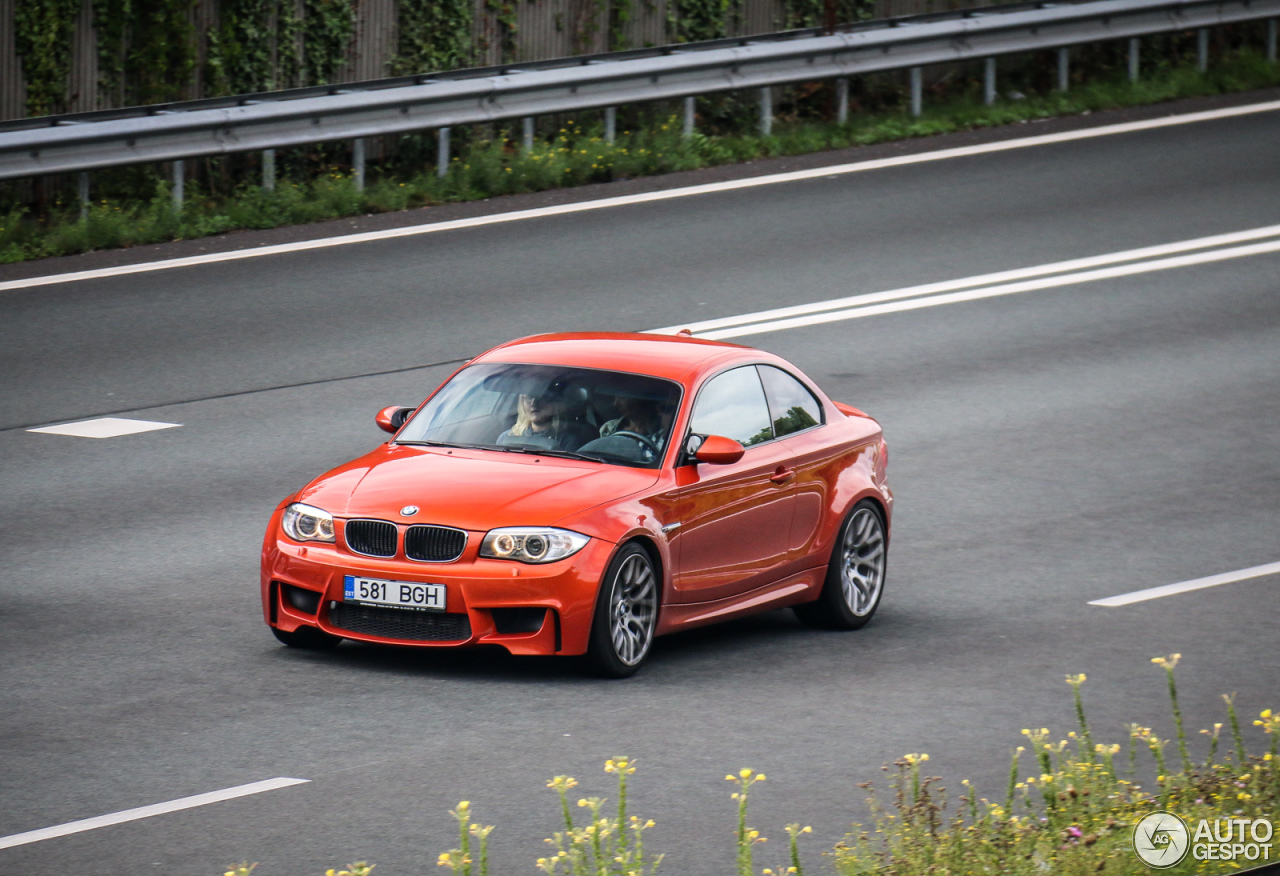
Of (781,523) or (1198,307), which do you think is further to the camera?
(1198,307)

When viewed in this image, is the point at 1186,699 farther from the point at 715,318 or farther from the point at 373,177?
the point at 373,177

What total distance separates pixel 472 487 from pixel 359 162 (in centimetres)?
1237

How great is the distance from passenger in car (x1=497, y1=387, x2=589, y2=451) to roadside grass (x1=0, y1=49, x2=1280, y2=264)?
9.85 m

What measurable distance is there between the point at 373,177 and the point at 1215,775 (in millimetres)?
16168

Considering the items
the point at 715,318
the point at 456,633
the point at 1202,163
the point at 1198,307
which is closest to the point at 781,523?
the point at 456,633

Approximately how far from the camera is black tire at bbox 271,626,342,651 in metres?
9.53

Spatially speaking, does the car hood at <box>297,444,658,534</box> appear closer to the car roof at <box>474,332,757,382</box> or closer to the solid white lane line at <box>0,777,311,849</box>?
the car roof at <box>474,332,757,382</box>

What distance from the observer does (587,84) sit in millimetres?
22562

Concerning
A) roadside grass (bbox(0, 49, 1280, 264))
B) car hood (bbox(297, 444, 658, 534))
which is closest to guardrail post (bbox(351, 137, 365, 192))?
roadside grass (bbox(0, 49, 1280, 264))

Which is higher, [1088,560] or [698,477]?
[698,477]

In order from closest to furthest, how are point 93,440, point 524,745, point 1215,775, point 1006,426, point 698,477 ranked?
point 1215,775 < point 524,745 < point 698,477 < point 93,440 < point 1006,426

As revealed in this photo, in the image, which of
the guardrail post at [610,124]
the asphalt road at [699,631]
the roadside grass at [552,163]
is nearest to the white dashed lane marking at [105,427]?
the asphalt road at [699,631]

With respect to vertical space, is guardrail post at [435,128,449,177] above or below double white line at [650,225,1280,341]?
above

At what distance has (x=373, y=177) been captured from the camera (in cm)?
2205
